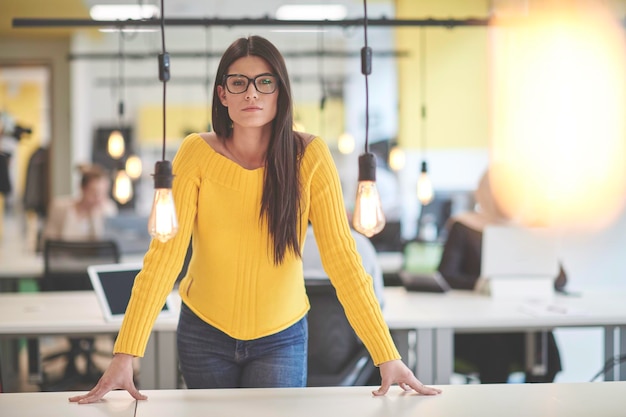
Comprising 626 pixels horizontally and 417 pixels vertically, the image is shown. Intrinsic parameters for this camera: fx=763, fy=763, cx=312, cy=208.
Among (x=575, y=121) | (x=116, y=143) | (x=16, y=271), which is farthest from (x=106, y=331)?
(x=575, y=121)

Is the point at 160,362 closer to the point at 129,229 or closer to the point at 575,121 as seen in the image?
the point at 575,121

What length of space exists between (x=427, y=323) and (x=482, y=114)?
5.87 metres

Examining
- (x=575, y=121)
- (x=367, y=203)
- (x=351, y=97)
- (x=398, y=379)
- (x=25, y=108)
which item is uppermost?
(x=25, y=108)

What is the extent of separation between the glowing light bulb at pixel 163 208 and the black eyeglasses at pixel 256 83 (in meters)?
0.38

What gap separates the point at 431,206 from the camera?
8961mm

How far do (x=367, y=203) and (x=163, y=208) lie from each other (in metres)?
0.58

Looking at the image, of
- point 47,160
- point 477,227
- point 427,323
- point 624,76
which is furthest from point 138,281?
point 47,160

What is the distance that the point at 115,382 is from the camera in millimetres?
1938

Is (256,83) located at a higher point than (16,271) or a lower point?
higher

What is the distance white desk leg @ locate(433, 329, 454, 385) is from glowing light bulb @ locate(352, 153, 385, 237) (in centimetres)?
144

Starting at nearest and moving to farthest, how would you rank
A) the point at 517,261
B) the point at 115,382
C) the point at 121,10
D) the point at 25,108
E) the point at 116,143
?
1. the point at 115,382
2. the point at 517,261
3. the point at 116,143
4. the point at 121,10
5. the point at 25,108

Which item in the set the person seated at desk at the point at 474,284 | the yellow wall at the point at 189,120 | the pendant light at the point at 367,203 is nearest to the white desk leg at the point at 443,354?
the person seated at desk at the point at 474,284

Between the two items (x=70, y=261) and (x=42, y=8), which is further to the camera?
(x=42, y=8)

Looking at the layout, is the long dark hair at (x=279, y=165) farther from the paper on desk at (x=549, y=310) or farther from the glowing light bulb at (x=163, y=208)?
the paper on desk at (x=549, y=310)
